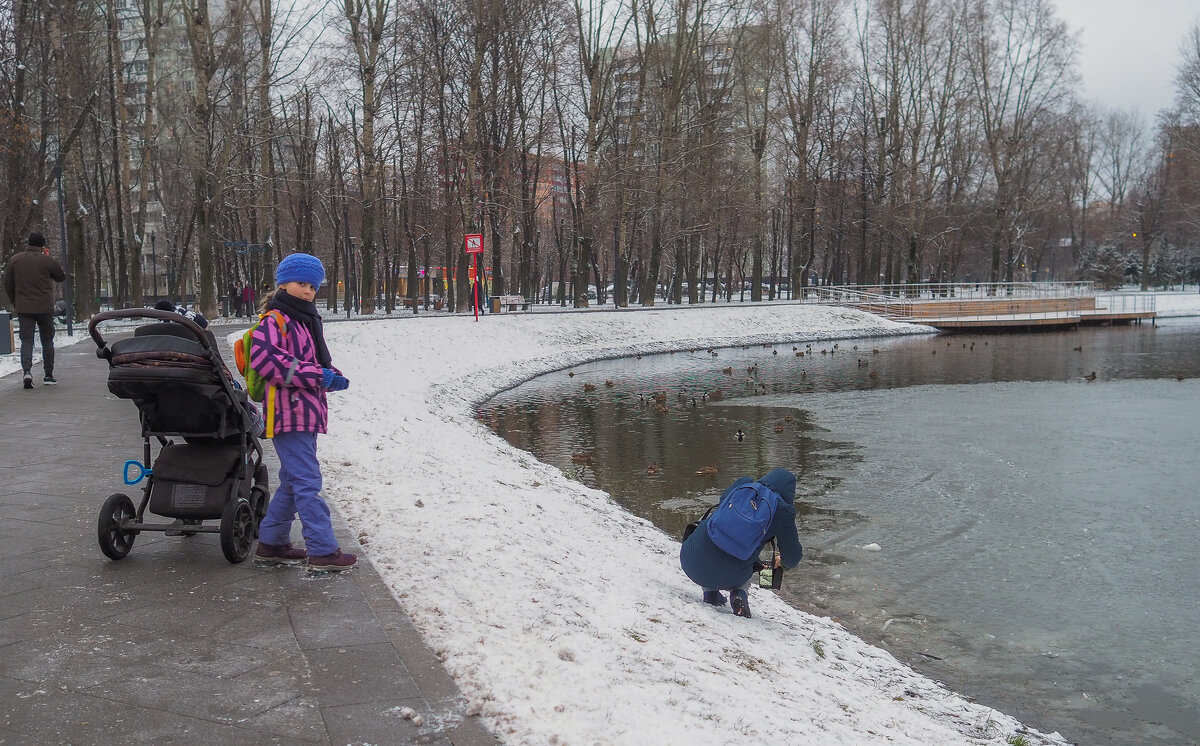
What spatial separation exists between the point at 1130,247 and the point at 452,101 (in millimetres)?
73825

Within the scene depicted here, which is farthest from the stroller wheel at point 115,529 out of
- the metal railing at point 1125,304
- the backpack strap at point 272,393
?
the metal railing at point 1125,304

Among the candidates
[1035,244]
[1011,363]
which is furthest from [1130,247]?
[1011,363]

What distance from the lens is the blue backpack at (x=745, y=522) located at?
229 inches

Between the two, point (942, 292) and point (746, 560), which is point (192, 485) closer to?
point (746, 560)

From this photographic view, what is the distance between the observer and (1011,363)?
2734cm

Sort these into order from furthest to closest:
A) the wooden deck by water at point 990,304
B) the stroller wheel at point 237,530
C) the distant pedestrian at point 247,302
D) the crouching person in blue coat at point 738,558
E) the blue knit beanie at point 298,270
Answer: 1. the wooden deck by water at point 990,304
2. the distant pedestrian at point 247,302
3. the crouching person in blue coat at point 738,558
4. the stroller wheel at point 237,530
5. the blue knit beanie at point 298,270

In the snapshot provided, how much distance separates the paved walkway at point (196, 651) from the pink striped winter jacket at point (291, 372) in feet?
3.05

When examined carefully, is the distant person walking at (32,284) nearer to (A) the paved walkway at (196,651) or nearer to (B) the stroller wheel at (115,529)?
(A) the paved walkway at (196,651)

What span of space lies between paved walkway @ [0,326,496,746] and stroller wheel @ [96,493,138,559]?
94mm

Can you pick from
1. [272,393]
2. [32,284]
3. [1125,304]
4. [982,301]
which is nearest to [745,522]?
[272,393]

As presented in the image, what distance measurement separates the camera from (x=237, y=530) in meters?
5.43

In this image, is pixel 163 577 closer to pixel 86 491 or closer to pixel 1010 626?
pixel 86 491

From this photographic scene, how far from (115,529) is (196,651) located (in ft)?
5.32

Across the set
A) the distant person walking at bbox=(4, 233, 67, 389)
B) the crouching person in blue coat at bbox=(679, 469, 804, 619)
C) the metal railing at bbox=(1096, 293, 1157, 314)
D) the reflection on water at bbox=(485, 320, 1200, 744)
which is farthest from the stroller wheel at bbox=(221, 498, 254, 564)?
the metal railing at bbox=(1096, 293, 1157, 314)
